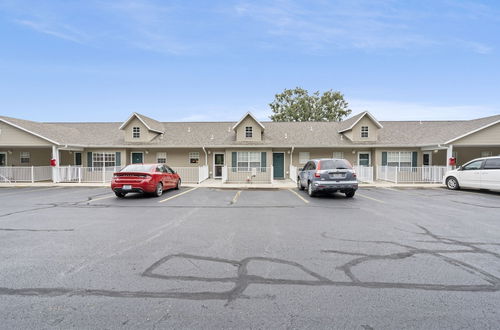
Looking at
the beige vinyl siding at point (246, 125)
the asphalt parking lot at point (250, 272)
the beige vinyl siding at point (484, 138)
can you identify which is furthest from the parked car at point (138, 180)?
the beige vinyl siding at point (484, 138)

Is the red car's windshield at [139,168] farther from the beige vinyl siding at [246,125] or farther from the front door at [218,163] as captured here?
the beige vinyl siding at [246,125]

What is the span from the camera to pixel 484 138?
56.2 ft

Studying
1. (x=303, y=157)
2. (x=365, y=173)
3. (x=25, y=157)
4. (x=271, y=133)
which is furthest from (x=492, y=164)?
(x=25, y=157)

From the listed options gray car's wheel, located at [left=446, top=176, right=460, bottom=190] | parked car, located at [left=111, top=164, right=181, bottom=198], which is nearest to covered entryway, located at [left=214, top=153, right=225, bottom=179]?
parked car, located at [left=111, top=164, right=181, bottom=198]

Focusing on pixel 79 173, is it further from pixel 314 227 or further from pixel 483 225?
pixel 483 225

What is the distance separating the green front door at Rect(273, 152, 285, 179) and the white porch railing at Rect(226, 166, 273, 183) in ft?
8.29

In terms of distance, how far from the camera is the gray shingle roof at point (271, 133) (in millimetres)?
19312

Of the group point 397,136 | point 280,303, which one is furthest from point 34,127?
point 397,136

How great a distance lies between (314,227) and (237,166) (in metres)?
13.8

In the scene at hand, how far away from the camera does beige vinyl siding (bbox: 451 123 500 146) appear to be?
1705cm

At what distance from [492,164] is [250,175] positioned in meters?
13.4

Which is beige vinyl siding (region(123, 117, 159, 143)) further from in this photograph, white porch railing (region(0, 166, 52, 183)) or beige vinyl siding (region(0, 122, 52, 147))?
white porch railing (region(0, 166, 52, 183))

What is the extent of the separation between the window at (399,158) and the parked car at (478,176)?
5027 mm

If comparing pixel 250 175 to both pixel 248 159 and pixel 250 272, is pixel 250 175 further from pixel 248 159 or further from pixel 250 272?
pixel 250 272
